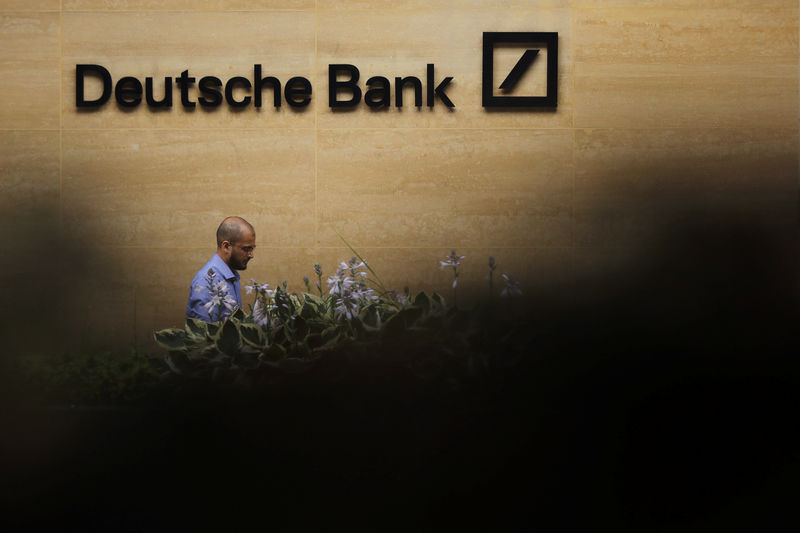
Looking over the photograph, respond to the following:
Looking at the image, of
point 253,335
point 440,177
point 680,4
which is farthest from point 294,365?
point 680,4

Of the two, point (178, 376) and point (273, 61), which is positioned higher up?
point (273, 61)

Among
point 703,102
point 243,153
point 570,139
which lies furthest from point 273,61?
point 703,102

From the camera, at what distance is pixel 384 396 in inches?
72.0

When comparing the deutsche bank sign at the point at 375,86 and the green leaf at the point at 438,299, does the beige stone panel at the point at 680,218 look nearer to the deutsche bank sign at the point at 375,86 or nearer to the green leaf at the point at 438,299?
the green leaf at the point at 438,299

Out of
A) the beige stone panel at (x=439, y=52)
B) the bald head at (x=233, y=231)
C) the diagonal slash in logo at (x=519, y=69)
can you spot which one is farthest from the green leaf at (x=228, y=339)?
the diagonal slash in logo at (x=519, y=69)

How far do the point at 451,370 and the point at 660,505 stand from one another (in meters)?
0.57

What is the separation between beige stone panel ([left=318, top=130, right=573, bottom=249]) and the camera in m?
7.15

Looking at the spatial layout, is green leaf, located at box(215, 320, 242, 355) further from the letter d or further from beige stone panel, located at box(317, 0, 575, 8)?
the letter d

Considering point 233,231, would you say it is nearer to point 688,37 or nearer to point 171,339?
point 171,339

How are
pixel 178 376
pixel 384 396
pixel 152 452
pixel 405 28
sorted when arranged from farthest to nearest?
pixel 405 28, pixel 178 376, pixel 152 452, pixel 384 396

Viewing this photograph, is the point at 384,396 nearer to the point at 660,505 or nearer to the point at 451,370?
the point at 451,370

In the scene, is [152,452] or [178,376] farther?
[178,376]

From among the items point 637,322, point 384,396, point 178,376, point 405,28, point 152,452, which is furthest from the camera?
point 405,28

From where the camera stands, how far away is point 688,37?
713cm
